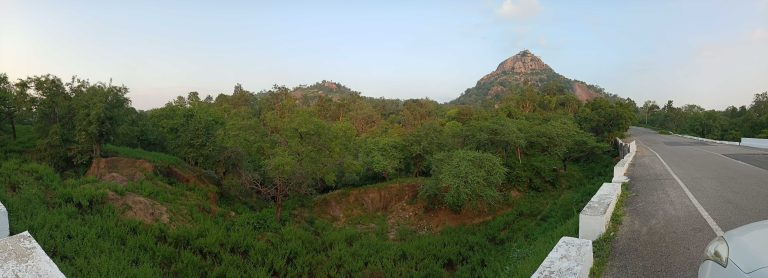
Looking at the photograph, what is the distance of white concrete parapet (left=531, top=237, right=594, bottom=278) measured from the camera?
3852 mm

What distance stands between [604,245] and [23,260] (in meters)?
7.69

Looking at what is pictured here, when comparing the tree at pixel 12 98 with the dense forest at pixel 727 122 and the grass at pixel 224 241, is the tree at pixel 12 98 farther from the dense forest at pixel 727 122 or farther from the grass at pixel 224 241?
the dense forest at pixel 727 122

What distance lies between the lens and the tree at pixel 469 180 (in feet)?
64.2

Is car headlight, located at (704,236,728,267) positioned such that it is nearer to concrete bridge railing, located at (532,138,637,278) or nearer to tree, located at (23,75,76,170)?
concrete bridge railing, located at (532,138,637,278)

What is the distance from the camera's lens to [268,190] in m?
18.3

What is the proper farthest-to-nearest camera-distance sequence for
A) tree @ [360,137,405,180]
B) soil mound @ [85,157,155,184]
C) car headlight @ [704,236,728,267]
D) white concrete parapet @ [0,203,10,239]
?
tree @ [360,137,405,180], soil mound @ [85,157,155,184], white concrete parapet @ [0,203,10,239], car headlight @ [704,236,728,267]

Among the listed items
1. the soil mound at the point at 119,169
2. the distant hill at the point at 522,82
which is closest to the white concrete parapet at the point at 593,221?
the soil mound at the point at 119,169

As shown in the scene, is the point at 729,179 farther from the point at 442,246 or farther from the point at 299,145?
the point at 299,145

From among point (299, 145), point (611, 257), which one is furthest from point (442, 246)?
point (611, 257)

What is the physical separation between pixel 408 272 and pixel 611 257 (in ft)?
26.9

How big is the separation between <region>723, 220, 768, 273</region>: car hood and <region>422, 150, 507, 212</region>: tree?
1628 cm

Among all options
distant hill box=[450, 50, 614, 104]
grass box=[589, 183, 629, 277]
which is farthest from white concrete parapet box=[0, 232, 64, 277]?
distant hill box=[450, 50, 614, 104]

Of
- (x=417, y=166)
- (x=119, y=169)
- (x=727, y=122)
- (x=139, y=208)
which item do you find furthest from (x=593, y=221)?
(x=727, y=122)

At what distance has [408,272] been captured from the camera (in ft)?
40.4
